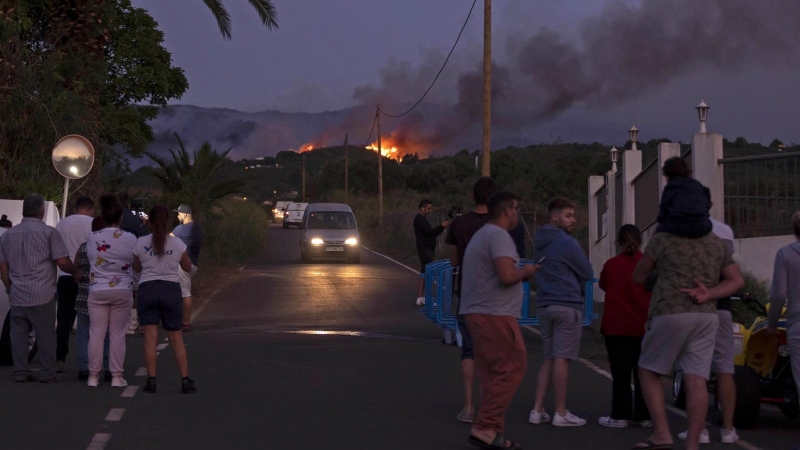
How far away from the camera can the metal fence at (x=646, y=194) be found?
54.3 ft

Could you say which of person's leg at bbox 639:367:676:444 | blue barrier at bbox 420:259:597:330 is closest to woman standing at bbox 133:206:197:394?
blue barrier at bbox 420:259:597:330

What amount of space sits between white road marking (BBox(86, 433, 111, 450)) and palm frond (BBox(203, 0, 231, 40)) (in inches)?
750

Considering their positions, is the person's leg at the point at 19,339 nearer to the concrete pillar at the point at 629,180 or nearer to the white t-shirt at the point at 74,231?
the white t-shirt at the point at 74,231

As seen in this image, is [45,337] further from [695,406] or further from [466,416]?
[695,406]

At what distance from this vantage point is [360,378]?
35.6 feet

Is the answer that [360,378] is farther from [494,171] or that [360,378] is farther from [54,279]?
[494,171]

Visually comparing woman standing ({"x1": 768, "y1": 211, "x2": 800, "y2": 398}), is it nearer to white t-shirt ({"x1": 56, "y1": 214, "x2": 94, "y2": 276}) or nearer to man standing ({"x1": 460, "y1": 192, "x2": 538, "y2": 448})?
man standing ({"x1": 460, "y1": 192, "x2": 538, "y2": 448})

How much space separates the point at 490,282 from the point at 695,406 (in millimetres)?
1622

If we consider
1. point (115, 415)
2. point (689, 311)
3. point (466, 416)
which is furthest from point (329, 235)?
point (689, 311)

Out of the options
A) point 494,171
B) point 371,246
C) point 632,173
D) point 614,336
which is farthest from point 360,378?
point 494,171

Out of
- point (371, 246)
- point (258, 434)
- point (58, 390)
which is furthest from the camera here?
point (371, 246)

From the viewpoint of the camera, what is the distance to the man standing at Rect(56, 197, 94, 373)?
1109 centimetres

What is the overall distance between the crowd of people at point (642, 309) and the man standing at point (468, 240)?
0.30 feet

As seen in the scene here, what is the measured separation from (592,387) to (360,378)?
2.41 metres
